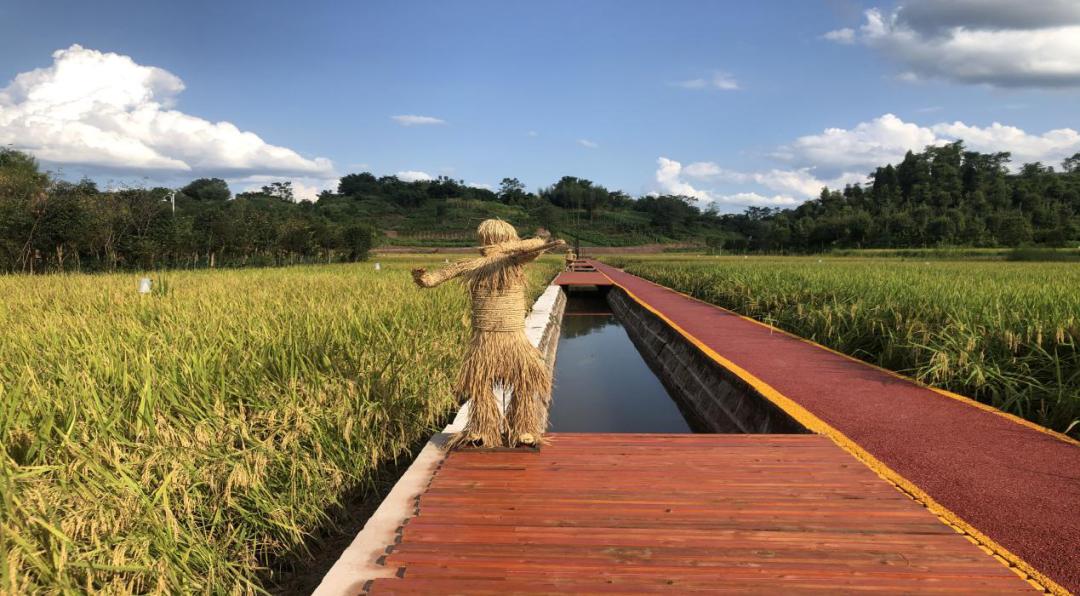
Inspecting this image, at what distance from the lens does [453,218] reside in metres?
85.6

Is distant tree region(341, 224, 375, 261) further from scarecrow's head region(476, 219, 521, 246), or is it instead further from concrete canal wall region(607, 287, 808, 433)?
scarecrow's head region(476, 219, 521, 246)

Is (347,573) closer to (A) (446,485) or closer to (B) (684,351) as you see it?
(A) (446,485)

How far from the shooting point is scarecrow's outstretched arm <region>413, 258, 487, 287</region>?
3.00 metres

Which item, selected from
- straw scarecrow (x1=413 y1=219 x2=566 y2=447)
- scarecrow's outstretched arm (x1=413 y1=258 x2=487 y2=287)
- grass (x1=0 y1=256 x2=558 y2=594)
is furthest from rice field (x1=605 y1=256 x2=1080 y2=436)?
grass (x1=0 y1=256 x2=558 y2=594)

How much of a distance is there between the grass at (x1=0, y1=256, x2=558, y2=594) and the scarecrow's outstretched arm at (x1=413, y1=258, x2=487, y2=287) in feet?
3.25

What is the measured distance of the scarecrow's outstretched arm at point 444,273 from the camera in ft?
9.85

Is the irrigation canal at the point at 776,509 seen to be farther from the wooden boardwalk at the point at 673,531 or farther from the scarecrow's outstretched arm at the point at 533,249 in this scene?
the scarecrow's outstretched arm at the point at 533,249

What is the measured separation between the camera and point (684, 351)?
763 centimetres

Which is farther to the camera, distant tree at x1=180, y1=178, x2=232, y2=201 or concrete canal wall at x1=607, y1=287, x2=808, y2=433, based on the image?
distant tree at x1=180, y1=178, x2=232, y2=201

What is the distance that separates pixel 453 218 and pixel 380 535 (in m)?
85.5

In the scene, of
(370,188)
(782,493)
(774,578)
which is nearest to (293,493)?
(774,578)

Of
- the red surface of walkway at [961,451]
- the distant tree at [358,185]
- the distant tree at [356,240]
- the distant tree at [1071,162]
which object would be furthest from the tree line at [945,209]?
the distant tree at [358,185]

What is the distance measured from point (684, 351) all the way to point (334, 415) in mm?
5518

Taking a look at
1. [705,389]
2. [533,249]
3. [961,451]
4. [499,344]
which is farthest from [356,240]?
[961,451]
